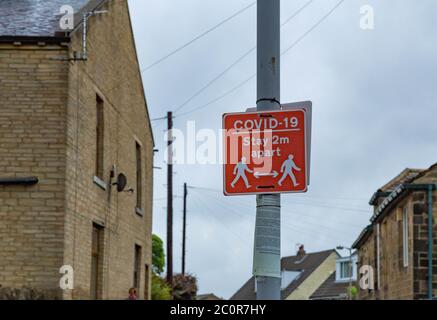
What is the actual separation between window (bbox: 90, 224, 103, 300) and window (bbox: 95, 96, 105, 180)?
55.3 inches

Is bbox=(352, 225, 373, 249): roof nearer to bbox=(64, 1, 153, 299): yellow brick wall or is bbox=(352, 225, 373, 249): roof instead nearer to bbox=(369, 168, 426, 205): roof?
bbox=(369, 168, 426, 205): roof

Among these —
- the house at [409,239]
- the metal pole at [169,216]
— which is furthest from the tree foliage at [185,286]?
the house at [409,239]

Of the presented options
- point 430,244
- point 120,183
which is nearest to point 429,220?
point 430,244

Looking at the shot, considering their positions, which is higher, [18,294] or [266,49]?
[266,49]

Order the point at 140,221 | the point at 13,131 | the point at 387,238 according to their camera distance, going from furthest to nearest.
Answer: the point at 387,238 → the point at 140,221 → the point at 13,131

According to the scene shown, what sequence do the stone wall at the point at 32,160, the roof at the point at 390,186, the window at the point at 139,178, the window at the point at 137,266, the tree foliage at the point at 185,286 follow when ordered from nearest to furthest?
1. the stone wall at the point at 32,160
2. the window at the point at 137,266
3. the window at the point at 139,178
4. the roof at the point at 390,186
5. the tree foliage at the point at 185,286

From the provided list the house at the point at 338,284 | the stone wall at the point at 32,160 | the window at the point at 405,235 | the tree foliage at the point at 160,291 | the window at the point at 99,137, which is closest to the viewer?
the stone wall at the point at 32,160

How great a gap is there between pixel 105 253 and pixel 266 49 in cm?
1509

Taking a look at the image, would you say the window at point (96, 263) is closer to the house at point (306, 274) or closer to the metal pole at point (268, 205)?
the metal pole at point (268, 205)

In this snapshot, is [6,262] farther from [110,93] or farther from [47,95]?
[110,93]

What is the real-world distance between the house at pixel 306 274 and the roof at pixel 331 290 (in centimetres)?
151

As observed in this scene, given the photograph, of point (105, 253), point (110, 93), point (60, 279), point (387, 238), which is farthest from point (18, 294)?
point (387, 238)

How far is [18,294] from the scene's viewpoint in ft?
53.4

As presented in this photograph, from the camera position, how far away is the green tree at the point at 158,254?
50656mm
